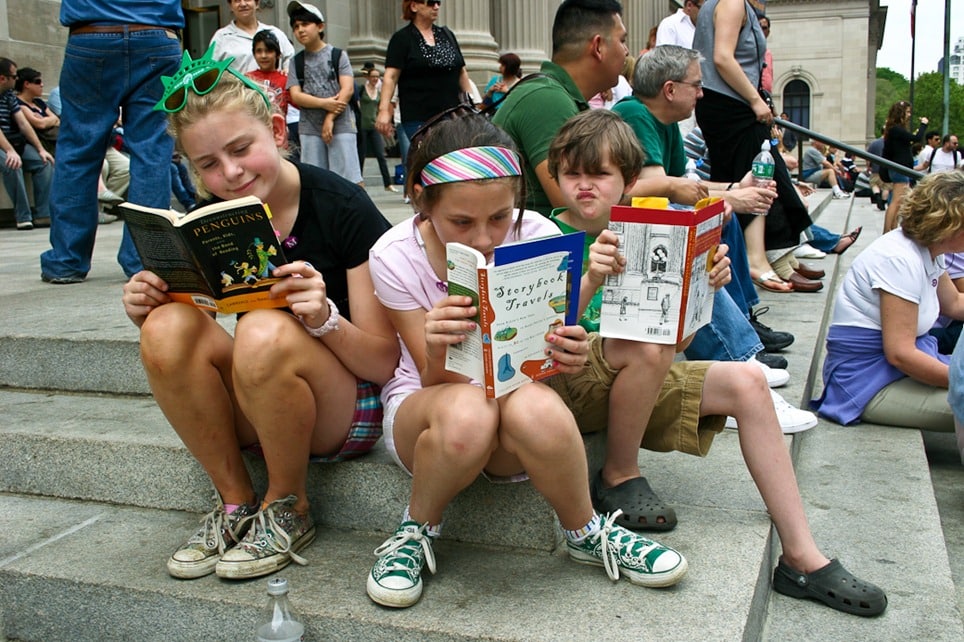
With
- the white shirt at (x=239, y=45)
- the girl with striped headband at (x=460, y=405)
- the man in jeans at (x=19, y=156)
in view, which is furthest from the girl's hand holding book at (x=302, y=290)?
the man in jeans at (x=19, y=156)

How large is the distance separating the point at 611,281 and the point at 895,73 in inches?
6117

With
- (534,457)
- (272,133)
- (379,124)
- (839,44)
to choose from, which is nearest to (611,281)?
(534,457)

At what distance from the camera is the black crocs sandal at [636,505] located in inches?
106

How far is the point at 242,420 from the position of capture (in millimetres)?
2738

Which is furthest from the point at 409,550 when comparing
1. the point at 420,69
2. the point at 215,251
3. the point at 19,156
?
the point at 19,156

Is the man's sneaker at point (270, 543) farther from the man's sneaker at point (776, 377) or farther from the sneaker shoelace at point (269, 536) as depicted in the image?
the man's sneaker at point (776, 377)

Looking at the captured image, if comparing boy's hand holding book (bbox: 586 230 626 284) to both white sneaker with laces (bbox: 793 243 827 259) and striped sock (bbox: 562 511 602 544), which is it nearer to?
striped sock (bbox: 562 511 602 544)

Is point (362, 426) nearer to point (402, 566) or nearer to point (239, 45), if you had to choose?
point (402, 566)

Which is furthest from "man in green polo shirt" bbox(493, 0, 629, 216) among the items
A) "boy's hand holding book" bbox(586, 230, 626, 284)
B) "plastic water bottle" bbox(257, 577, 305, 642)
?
"plastic water bottle" bbox(257, 577, 305, 642)

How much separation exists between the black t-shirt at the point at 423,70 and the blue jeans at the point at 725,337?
3969mm

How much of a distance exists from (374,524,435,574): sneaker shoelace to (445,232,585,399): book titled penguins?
18.4 inches

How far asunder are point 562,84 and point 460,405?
80.5 inches

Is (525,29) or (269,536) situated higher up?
(525,29)

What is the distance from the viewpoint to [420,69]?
729cm
